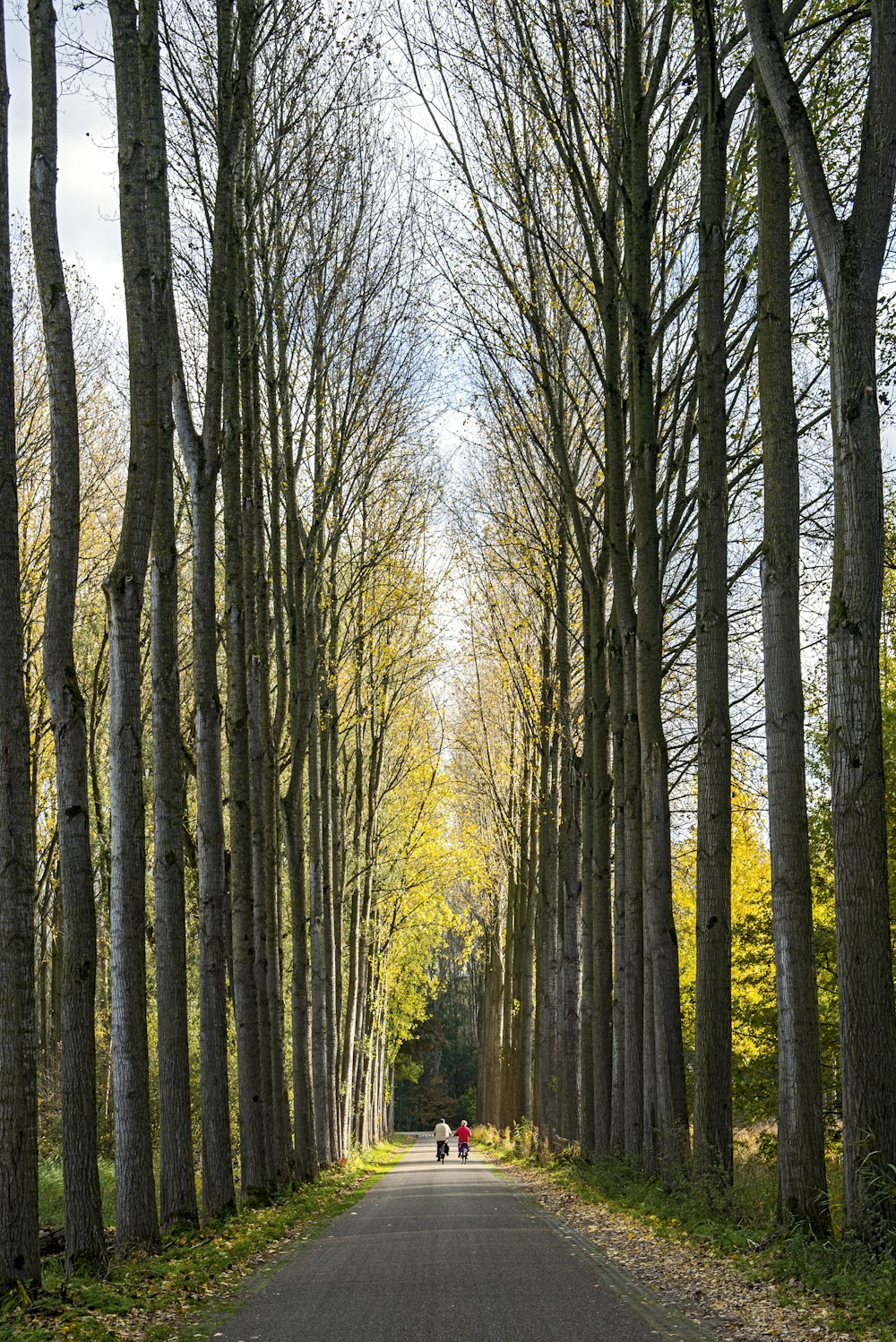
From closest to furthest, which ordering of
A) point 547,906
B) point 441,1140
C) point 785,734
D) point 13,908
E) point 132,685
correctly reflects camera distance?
point 13,908
point 785,734
point 132,685
point 547,906
point 441,1140

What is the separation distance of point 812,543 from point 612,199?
17.3ft

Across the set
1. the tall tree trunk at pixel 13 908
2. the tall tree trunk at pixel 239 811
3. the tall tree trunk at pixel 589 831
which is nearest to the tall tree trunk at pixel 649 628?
the tall tree trunk at pixel 589 831

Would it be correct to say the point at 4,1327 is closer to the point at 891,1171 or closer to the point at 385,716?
the point at 891,1171

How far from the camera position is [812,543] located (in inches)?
599

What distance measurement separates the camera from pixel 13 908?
26.5 feet

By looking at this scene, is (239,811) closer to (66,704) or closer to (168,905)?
(168,905)

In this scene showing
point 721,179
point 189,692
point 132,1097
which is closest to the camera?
point 132,1097

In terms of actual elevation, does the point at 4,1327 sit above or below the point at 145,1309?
above

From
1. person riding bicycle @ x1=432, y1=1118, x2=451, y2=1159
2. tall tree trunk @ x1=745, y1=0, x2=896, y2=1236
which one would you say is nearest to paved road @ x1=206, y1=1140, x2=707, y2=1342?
tall tree trunk @ x1=745, y1=0, x2=896, y2=1236

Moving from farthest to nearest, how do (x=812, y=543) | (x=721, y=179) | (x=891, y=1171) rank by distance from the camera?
(x=812, y=543), (x=721, y=179), (x=891, y=1171)

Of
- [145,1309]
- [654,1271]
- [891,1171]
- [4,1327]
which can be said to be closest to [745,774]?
[654,1271]

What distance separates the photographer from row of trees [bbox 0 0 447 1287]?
923 cm

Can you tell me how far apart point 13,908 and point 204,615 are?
6262 mm

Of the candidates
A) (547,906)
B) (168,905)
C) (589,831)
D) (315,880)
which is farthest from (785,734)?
(547,906)
